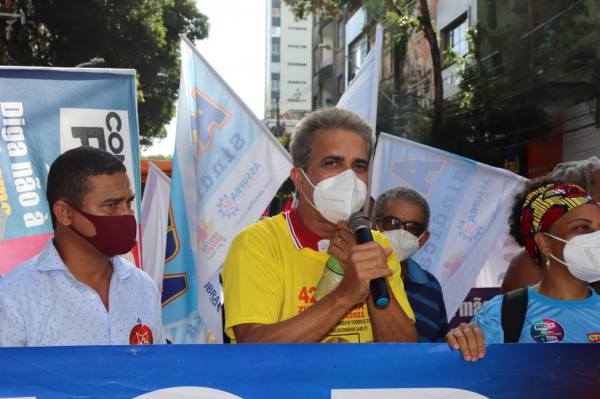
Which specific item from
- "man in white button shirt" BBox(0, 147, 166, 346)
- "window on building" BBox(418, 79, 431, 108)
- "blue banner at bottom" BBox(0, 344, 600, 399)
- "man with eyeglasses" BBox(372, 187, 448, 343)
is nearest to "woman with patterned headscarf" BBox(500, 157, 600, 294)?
"man with eyeglasses" BBox(372, 187, 448, 343)

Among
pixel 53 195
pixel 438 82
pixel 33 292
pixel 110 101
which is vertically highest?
pixel 438 82

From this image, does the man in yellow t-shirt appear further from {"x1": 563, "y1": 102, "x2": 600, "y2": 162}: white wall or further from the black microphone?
{"x1": 563, "y1": 102, "x2": 600, "y2": 162}: white wall

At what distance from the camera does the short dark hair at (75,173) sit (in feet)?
8.80

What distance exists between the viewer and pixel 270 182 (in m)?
4.95

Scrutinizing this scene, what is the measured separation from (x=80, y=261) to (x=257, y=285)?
0.84 m

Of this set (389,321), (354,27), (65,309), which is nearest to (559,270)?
(389,321)

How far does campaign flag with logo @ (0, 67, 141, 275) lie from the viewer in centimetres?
359

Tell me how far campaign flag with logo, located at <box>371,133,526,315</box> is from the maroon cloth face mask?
3.11 metres

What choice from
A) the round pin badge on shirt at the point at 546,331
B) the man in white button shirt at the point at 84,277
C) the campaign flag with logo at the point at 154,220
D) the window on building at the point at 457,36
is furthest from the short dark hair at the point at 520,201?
the window on building at the point at 457,36

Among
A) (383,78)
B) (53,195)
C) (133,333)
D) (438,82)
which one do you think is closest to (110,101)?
(53,195)

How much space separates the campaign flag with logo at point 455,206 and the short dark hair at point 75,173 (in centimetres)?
319

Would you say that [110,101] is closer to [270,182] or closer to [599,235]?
[270,182]

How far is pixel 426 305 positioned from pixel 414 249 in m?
0.40

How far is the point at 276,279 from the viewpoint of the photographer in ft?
7.25
